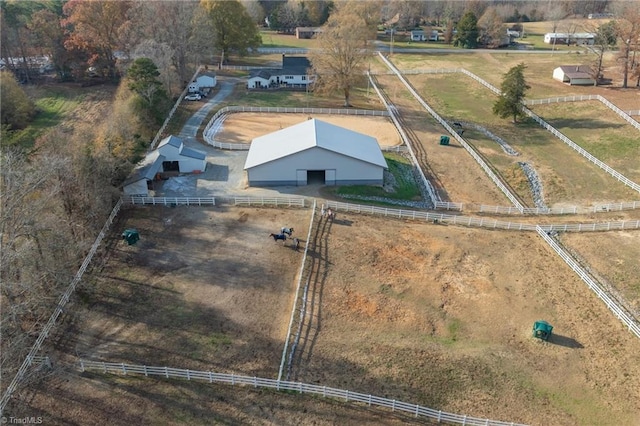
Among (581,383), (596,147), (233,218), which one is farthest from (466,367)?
(596,147)

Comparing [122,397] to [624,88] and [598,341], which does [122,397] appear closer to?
[598,341]

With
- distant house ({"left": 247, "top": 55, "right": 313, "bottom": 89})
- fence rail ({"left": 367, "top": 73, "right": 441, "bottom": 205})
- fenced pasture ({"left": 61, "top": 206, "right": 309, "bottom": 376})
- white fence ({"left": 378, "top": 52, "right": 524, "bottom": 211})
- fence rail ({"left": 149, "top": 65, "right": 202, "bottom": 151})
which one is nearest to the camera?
fenced pasture ({"left": 61, "top": 206, "right": 309, "bottom": 376})

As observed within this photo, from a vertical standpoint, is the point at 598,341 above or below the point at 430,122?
below

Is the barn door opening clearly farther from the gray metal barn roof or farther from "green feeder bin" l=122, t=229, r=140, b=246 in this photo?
"green feeder bin" l=122, t=229, r=140, b=246

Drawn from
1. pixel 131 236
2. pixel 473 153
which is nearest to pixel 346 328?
pixel 131 236

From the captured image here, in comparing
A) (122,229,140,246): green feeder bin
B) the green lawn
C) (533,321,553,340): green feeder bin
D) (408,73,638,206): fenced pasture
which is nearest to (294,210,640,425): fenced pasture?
(533,321,553,340): green feeder bin

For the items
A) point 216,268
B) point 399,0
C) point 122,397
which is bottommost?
point 122,397

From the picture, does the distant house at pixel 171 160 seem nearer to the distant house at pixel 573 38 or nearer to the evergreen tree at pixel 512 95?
the evergreen tree at pixel 512 95
